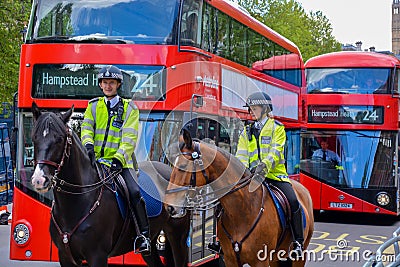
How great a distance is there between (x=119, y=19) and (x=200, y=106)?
1726mm

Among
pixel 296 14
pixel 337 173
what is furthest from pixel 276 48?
pixel 296 14

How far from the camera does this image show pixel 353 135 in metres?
18.4

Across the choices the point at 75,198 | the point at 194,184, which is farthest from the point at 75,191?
the point at 194,184

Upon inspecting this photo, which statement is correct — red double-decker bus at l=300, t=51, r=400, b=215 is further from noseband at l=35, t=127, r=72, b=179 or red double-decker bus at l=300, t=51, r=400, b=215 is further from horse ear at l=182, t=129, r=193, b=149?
noseband at l=35, t=127, r=72, b=179

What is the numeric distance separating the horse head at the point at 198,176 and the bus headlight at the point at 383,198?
11642 mm

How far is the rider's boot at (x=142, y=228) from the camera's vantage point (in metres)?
7.44

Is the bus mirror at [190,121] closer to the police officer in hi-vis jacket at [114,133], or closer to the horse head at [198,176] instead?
the police officer in hi-vis jacket at [114,133]

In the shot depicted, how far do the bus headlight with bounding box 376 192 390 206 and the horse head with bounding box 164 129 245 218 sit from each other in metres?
11.6

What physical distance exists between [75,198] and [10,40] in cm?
1686

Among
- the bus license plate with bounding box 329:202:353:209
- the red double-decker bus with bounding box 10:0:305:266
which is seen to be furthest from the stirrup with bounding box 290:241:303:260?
the bus license plate with bounding box 329:202:353:209

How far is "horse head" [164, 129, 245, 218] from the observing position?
21.1 feet

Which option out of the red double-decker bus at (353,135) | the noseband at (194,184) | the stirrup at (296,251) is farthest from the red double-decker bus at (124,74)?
the red double-decker bus at (353,135)

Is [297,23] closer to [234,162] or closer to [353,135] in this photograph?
[353,135]

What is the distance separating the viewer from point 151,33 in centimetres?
958
